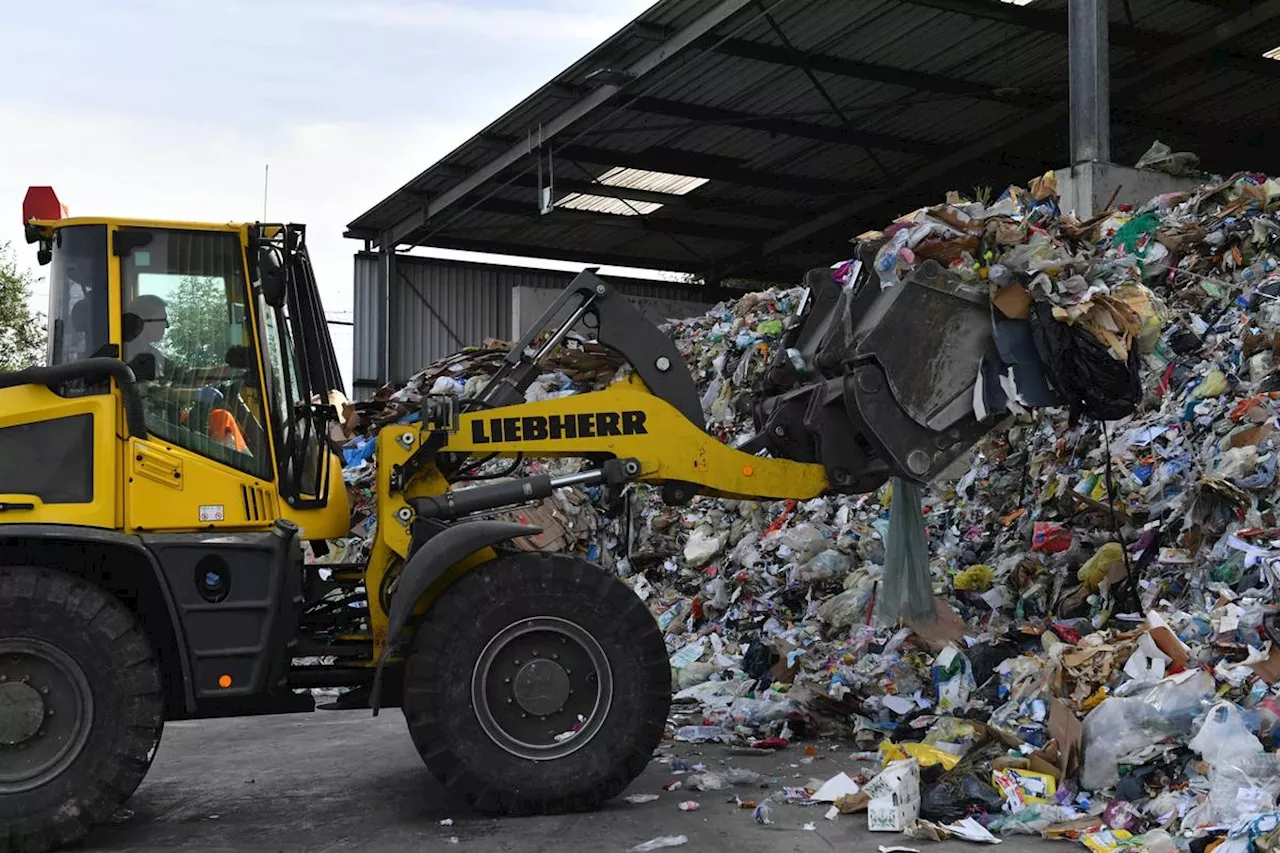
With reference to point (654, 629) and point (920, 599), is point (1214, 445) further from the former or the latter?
point (654, 629)

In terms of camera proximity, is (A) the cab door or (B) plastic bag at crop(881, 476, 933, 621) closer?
(A) the cab door

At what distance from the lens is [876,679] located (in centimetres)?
617

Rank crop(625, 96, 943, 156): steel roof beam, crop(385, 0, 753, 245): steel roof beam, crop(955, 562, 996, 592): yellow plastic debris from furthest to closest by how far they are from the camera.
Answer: crop(625, 96, 943, 156): steel roof beam → crop(385, 0, 753, 245): steel roof beam → crop(955, 562, 996, 592): yellow plastic debris

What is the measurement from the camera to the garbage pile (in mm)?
4629

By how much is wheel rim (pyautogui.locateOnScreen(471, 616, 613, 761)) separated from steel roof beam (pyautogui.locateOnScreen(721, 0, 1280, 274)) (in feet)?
30.0

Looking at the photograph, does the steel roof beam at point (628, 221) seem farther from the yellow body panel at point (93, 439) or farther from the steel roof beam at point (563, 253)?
the yellow body panel at point (93, 439)

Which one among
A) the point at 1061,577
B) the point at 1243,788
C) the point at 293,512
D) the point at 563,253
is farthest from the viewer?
the point at 563,253

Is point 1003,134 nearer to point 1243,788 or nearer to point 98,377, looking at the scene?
point 1243,788

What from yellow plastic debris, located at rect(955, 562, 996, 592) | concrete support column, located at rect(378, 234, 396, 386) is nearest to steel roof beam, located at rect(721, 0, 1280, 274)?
concrete support column, located at rect(378, 234, 396, 386)

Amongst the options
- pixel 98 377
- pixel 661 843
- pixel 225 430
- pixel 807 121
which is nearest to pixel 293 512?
pixel 225 430

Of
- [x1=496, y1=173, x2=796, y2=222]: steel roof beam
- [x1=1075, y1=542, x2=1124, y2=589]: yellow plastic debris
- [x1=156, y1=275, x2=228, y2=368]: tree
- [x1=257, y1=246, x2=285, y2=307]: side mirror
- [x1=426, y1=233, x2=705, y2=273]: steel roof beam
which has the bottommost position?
[x1=1075, y1=542, x2=1124, y2=589]: yellow plastic debris

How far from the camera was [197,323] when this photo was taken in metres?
4.83

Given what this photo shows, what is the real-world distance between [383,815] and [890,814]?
1.92 meters

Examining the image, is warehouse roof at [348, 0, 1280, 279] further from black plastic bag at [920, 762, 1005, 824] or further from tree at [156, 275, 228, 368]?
black plastic bag at [920, 762, 1005, 824]
